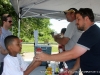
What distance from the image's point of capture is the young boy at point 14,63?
203 cm

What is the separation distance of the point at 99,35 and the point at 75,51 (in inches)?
11.1

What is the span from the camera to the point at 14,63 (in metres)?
2.09

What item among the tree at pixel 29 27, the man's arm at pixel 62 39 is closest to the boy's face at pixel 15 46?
the man's arm at pixel 62 39

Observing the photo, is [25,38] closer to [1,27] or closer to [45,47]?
[45,47]

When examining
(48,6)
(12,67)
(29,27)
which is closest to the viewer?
(12,67)

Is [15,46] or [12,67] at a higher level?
[15,46]

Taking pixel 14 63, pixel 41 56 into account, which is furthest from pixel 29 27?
pixel 41 56

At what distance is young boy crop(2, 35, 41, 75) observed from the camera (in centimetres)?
203

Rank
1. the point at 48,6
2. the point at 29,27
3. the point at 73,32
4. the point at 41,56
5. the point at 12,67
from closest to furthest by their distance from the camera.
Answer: the point at 41,56
the point at 12,67
the point at 73,32
the point at 48,6
the point at 29,27

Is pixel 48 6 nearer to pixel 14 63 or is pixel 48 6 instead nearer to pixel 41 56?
pixel 14 63

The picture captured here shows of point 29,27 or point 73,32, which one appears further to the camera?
point 29,27

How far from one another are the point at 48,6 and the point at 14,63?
447 cm

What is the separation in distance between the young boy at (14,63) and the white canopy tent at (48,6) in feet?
9.03

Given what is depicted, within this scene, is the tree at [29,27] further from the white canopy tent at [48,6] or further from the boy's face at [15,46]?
the boy's face at [15,46]
